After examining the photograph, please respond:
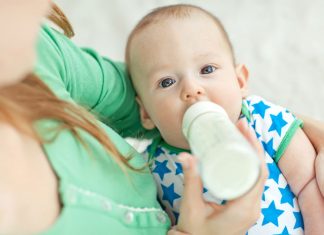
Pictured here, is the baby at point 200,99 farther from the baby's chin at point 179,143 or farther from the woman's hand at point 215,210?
the woman's hand at point 215,210

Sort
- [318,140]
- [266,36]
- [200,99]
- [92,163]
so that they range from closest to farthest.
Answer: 1. [92,163]
2. [200,99]
3. [318,140]
4. [266,36]

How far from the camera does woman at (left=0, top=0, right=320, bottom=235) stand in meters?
0.53

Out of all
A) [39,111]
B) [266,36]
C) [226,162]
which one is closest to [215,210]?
[226,162]

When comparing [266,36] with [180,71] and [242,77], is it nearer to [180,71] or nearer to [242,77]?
[242,77]

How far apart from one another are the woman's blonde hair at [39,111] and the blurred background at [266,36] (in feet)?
2.11

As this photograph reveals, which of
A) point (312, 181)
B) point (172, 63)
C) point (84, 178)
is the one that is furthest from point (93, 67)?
point (312, 181)

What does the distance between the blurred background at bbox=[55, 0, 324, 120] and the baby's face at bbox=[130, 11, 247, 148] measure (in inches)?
14.8

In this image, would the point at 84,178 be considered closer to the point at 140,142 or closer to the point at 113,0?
the point at 140,142

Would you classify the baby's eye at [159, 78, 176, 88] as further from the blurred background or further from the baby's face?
the blurred background

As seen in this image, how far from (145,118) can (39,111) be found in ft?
1.21

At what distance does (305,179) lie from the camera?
2.96 ft

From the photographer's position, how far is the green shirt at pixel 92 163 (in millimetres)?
648

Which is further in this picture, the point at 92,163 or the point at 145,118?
the point at 145,118

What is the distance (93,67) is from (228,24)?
611mm
